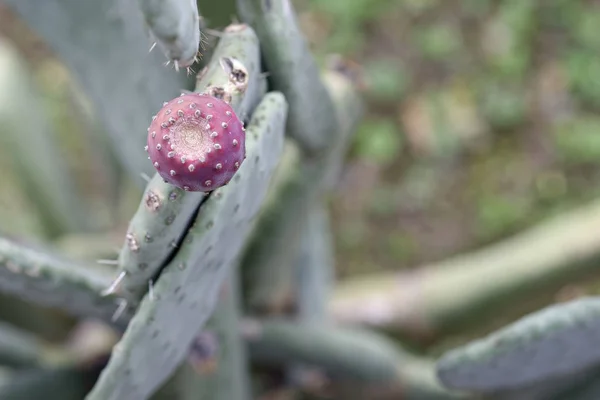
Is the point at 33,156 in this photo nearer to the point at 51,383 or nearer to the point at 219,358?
the point at 51,383

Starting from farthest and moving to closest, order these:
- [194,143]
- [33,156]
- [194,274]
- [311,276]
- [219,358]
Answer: [33,156] < [311,276] < [219,358] < [194,274] < [194,143]

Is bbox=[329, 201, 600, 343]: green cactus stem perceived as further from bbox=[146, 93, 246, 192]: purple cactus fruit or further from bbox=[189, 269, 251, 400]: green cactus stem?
bbox=[146, 93, 246, 192]: purple cactus fruit

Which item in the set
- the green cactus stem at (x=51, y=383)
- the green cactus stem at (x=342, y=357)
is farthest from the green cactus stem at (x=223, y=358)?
the green cactus stem at (x=51, y=383)

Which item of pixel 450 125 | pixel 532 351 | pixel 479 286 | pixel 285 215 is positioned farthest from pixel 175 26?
pixel 450 125

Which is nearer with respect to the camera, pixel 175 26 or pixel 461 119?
pixel 175 26

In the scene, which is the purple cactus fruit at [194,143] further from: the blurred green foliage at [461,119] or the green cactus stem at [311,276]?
the blurred green foliage at [461,119]

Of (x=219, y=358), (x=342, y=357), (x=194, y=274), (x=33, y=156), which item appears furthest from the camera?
(x=33, y=156)

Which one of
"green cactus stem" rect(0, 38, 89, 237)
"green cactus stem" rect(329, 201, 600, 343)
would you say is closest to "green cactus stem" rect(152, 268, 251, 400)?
"green cactus stem" rect(329, 201, 600, 343)

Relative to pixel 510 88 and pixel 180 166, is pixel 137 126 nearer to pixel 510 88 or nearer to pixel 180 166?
pixel 180 166
